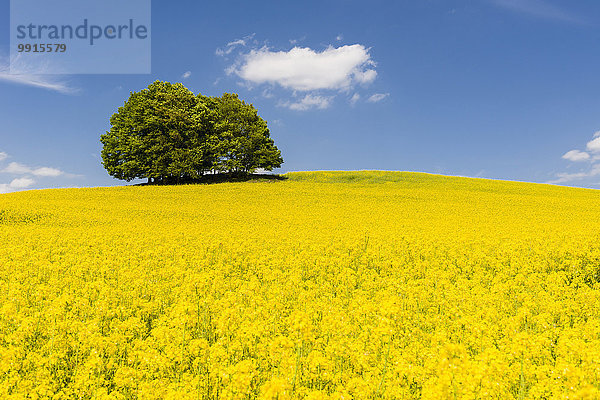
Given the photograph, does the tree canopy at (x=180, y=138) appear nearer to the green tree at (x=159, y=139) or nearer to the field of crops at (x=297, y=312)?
the green tree at (x=159, y=139)

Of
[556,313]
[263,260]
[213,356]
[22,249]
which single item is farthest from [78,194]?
[556,313]

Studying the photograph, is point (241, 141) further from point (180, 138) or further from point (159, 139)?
point (159, 139)

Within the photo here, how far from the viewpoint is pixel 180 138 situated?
44.6 metres

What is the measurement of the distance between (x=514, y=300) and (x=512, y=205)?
27.0 metres

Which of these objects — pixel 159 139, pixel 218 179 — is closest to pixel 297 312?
pixel 159 139

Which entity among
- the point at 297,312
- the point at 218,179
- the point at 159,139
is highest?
the point at 159,139

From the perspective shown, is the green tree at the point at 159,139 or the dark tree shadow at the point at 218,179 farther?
the dark tree shadow at the point at 218,179

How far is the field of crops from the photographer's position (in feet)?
14.1

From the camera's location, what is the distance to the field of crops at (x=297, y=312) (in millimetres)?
4301

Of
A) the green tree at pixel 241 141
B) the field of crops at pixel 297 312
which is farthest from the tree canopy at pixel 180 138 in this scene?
the field of crops at pixel 297 312

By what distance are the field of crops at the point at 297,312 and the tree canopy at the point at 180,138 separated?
25.3 meters

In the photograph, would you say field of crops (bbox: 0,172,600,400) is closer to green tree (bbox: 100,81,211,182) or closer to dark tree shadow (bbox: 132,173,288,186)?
green tree (bbox: 100,81,211,182)

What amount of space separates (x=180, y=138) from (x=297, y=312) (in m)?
43.9

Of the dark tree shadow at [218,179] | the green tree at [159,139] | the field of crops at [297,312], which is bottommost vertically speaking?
the field of crops at [297,312]
